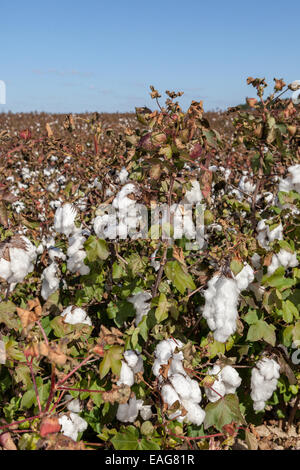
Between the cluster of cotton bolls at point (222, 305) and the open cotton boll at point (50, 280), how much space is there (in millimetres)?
1038

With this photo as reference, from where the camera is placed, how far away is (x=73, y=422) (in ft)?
6.69

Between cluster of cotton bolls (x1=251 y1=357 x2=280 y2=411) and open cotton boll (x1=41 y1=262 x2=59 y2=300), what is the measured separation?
1.27 meters

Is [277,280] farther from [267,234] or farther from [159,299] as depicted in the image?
[159,299]

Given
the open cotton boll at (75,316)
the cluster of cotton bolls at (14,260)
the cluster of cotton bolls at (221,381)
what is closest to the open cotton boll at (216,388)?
the cluster of cotton bolls at (221,381)

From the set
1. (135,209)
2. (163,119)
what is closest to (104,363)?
(135,209)

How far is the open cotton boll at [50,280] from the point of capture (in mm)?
2584

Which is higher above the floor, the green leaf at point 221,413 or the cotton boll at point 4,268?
the cotton boll at point 4,268

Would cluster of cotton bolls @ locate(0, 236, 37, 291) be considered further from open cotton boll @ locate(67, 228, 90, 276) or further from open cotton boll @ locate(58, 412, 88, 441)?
open cotton boll @ locate(58, 412, 88, 441)

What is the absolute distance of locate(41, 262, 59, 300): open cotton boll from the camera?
258 cm

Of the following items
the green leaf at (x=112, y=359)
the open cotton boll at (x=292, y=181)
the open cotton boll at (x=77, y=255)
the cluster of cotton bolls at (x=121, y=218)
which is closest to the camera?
the green leaf at (x=112, y=359)

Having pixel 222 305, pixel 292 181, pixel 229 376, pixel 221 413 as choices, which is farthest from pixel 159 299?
pixel 292 181

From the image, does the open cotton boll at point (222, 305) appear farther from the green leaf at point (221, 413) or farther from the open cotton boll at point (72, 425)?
the open cotton boll at point (72, 425)

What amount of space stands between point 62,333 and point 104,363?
0.87 feet

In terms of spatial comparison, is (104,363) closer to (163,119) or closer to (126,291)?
(126,291)
